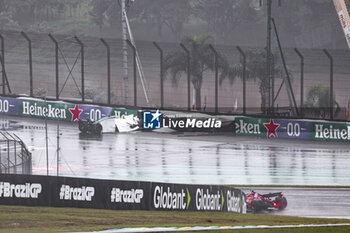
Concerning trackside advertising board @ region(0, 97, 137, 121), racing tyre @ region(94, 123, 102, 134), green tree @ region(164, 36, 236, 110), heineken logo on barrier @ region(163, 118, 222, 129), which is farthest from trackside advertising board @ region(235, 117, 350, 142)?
green tree @ region(164, 36, 236, 110)

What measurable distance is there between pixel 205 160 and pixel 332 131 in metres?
9.07

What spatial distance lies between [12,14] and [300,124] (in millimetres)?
67327

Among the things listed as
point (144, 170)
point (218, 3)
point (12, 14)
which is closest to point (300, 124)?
point (144, 170)

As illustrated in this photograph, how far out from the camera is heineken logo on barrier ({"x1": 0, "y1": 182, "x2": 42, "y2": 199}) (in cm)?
2108

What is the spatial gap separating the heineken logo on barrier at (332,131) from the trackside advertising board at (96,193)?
1795cm

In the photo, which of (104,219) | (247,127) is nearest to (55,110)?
(247,127)

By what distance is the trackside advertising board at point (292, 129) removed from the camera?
38334mm

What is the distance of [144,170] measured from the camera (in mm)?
30609

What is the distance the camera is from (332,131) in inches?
1515

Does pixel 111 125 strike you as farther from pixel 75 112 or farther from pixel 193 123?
pixel 193 123

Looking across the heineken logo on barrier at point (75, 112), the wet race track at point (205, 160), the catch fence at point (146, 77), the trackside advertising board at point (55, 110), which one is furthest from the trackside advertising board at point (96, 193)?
the catch fence at point (146, 77)

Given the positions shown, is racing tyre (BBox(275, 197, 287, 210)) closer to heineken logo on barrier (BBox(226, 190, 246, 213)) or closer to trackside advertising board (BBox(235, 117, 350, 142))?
heineken logo on barrier (BBox(226, 190, 246, 213))

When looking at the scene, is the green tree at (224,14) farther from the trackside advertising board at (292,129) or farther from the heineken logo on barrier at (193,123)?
the trackside advertising board at (292,129)

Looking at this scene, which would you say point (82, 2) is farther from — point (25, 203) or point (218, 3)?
point (25, 203)
